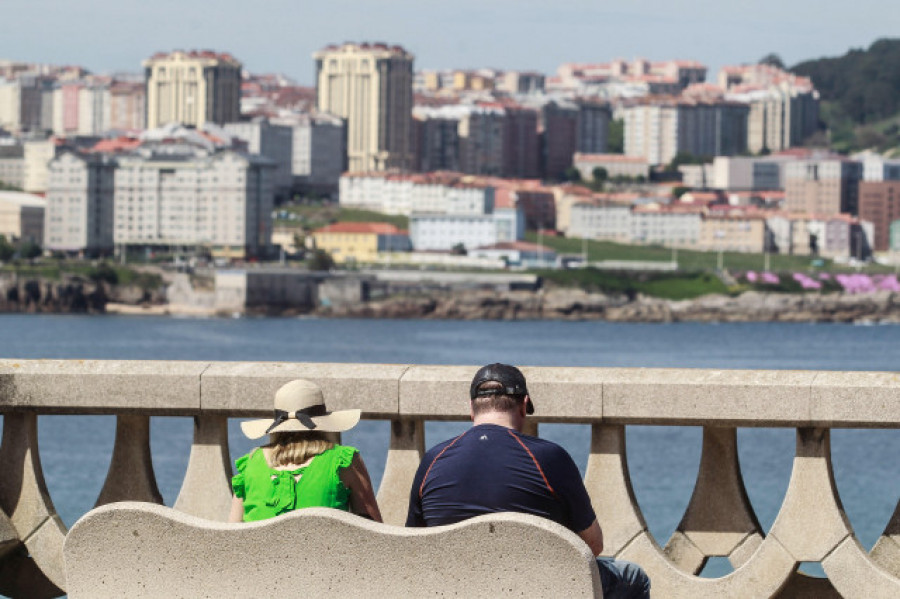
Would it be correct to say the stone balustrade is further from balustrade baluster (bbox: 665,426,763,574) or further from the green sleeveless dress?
the green sleeveless dress

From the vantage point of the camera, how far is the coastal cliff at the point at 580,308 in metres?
119

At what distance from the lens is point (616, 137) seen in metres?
196

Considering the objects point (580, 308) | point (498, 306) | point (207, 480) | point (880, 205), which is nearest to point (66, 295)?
point (498, 306)

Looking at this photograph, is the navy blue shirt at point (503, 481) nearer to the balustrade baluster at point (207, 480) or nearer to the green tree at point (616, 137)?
the balustrade baluster at point (207, 480)

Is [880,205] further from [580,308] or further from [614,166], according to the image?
[580,308]

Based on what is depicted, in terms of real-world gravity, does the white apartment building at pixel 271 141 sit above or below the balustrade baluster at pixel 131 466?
above

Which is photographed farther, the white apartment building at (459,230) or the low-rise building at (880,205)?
the low-rise building at (880,205)

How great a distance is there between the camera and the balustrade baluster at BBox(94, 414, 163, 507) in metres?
4.68

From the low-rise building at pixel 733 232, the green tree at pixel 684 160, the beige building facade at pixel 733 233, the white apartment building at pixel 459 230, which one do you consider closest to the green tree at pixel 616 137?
the green tree at pixel 684 160

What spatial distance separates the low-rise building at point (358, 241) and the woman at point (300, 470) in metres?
125

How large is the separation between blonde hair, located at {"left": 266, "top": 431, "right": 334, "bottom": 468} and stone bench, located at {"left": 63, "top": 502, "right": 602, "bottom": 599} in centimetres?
40

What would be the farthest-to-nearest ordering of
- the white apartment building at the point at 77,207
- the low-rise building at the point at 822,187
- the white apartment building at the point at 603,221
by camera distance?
the low-rise building at the point at 822,187 → the white apartment building at the point at 603,221 → the white apartment building at the point at 77,207

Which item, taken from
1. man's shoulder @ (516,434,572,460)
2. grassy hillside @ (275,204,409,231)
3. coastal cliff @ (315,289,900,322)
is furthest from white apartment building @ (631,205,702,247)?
man's shoulder @ (516,434,572,460)

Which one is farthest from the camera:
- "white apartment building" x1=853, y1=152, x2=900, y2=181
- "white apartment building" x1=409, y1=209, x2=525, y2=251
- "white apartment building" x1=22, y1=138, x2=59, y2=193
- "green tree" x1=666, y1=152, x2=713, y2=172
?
"green tree" x1=666, y1=152, x2=713, y2=172
